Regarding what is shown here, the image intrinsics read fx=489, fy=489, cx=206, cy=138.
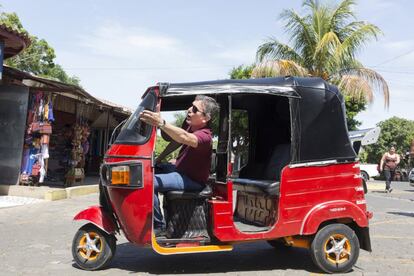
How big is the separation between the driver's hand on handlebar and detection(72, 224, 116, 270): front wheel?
138cm

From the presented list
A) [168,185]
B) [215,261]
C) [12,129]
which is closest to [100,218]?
[168,185]

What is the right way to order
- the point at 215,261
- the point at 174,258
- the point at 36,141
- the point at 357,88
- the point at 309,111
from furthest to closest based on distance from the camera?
1. the point at 357,88
2. the point at 36,141
3. the point at 174,258
4. the point at 215,261
5. the point at 309,111

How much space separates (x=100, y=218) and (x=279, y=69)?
14238 mm

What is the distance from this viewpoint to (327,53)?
726 inches

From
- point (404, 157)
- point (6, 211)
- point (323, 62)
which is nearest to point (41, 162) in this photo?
point (6, 211)

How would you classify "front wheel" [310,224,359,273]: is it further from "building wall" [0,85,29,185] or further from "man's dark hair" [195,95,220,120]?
"building wall" [0,85,29,185]

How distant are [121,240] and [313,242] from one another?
3.01 metres

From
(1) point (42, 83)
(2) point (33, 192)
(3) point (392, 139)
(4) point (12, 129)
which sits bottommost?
(2) point (33, 192)

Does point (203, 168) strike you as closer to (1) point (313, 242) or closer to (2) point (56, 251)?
(1) point (313, 242)

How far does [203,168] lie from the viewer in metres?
5.28

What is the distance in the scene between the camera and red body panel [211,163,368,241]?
5.15m

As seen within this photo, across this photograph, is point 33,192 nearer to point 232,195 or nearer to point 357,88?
point 232,195

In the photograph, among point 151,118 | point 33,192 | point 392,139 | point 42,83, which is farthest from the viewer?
point 392,139

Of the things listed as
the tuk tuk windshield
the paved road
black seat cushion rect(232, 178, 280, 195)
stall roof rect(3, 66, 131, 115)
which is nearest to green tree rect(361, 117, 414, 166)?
stall roof rect(3, 66, 131, 115)
